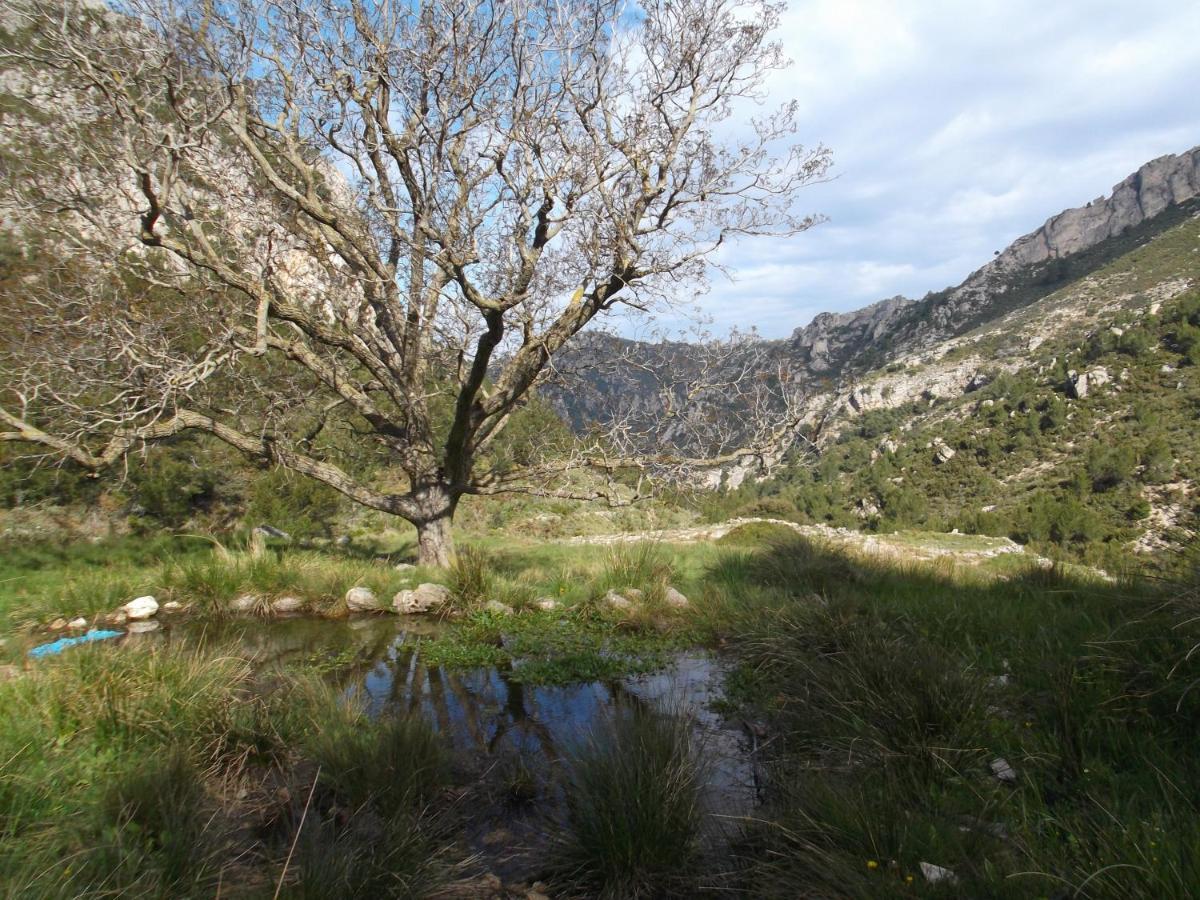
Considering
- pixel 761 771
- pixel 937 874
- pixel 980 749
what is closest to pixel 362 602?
pixel 761 771

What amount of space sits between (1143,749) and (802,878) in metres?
1.98

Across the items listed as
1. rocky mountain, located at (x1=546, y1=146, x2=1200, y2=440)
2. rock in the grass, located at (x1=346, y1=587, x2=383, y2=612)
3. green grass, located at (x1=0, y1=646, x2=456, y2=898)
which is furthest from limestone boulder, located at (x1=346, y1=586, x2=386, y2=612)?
rocky mountain, located at (x1=546, y1=146, x2=1200, y2=440)

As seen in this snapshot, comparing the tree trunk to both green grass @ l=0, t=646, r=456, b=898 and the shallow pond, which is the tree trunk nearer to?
the shallow pond

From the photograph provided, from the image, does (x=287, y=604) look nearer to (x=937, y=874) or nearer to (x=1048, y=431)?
(x=937, y=874)

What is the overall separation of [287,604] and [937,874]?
754 centimetres

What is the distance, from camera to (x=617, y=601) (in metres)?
7.59

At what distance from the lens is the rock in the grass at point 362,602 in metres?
7.82

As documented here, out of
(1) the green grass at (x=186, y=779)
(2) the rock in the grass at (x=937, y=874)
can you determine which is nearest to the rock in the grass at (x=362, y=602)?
(1) the green grass at (x=186, y=779)

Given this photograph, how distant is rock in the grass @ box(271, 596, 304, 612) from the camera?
25.2 feet

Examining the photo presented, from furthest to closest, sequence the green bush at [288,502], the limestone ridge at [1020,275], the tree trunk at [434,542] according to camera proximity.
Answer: the limestone ridge at [1020,275]
the green bush at [288,502]
the tree trunk at [434,542]

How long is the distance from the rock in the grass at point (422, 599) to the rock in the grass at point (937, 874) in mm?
6318

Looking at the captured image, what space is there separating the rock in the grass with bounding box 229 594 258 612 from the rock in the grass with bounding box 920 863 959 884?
768 centimetres

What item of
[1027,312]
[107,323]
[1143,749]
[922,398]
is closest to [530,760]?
[1143,749]

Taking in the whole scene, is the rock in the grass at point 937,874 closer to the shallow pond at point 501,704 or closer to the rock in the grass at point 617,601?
the shallow pond at point 501,704
